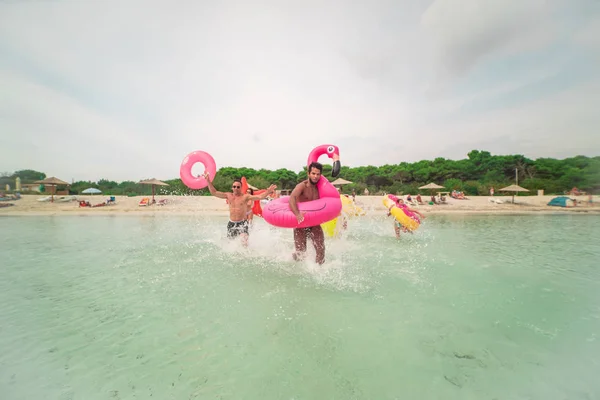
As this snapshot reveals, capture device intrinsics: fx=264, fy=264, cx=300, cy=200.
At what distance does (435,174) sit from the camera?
34.7 metres

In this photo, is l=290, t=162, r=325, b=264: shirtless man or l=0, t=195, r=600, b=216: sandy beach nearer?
l=290, t=162, r=325, b=264: shirtless man

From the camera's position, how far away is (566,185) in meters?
28.4

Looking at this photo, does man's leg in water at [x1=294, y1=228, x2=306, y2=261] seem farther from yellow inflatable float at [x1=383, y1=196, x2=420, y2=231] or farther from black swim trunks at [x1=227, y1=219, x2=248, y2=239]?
yellow inflatable float at [x1=383, y1=196, x2=420, y2=231]

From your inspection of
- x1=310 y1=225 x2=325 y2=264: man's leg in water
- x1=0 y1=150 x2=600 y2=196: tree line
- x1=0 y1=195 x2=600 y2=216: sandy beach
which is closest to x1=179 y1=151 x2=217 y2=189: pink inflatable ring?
x1=310 y1=225 x2=325 y2=264: man's leg in water

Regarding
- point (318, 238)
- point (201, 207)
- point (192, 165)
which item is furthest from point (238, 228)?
point (201, 207)

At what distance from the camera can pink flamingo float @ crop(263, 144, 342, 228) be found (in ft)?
13.5

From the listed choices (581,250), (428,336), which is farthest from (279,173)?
(428,336)

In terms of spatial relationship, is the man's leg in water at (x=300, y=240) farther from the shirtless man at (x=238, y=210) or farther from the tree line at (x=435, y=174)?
the tree line at (x=435, y=174)

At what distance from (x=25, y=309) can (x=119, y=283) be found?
3.49ft

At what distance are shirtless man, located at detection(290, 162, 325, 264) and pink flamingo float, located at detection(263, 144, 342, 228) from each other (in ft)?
0.34

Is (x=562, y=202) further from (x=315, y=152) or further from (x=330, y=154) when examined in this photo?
(x=315, y=152)

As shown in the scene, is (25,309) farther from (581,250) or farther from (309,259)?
(581,250)

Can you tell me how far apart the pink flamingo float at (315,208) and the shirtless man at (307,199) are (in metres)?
0.10

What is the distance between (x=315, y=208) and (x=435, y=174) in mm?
35455
